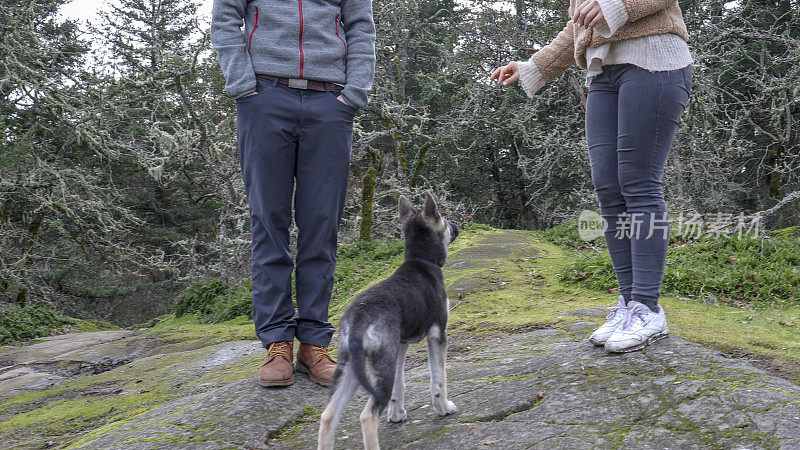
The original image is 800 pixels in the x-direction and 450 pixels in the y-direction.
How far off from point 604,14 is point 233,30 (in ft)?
6.91

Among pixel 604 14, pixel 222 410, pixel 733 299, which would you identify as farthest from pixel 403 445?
pixel 733 299

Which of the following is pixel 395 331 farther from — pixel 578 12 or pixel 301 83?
pixel 578 12

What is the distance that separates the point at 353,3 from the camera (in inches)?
146

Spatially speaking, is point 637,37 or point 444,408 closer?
point 444,408

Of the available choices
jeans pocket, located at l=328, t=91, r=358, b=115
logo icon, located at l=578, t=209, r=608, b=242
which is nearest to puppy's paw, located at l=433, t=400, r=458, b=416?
jeans pocket, located at l=328, t=91, r=358, b=115

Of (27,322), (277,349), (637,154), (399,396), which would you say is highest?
(637,154)

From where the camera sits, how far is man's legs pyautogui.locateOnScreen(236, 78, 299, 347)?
132 inches

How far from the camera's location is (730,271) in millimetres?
5848

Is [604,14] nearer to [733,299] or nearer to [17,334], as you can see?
[733,299]

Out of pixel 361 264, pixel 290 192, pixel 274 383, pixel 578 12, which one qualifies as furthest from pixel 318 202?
pixel 361 264

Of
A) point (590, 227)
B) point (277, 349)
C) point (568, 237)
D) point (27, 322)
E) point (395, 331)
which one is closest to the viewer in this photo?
point (395, 331)

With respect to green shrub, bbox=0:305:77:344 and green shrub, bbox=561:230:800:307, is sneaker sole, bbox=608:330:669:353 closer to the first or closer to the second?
green shrub, bbox=561:230:800:307

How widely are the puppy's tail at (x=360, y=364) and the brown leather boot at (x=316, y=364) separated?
1071 millimetres

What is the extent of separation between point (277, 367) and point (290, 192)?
1057mm
